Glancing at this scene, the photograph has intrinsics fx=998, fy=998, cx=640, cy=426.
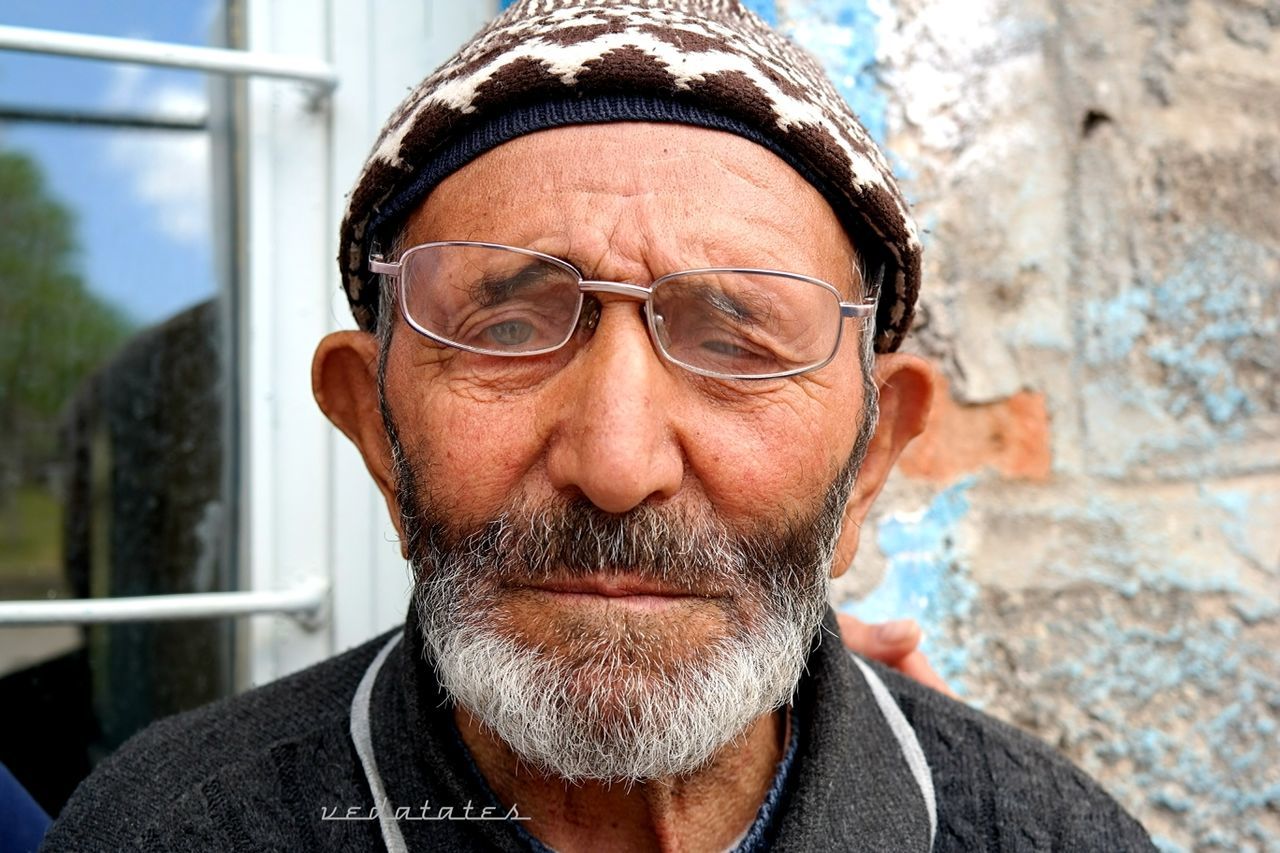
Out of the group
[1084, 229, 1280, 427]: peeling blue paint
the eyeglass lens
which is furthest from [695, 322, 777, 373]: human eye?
[1084, 229, 1280, 427]: peeling blue paint

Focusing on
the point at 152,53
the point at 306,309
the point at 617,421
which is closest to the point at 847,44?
the point at 617,421

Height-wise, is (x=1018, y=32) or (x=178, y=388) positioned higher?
(x=1018, y=32)

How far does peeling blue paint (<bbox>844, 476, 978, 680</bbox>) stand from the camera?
1909mm

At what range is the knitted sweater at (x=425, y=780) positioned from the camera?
4.24 feet

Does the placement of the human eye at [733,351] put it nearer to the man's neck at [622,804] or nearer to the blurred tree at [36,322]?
the man's neck at [622,804]

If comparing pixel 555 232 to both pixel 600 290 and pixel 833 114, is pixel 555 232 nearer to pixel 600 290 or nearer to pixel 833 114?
pixel 600 290

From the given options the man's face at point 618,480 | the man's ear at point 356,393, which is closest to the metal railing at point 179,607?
the man's ear at point 356,393

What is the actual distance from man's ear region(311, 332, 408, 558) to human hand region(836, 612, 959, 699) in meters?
0.84

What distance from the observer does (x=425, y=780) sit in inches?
51.1

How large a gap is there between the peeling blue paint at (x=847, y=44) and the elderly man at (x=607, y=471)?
0.40 meters

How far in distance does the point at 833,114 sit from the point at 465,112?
1.60 ft

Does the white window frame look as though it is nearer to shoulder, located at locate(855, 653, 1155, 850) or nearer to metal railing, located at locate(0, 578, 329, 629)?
metal railing, located at locate(0, 578, 329, 629)

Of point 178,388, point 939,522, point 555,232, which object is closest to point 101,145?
point 178,388

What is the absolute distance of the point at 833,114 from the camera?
134cm
